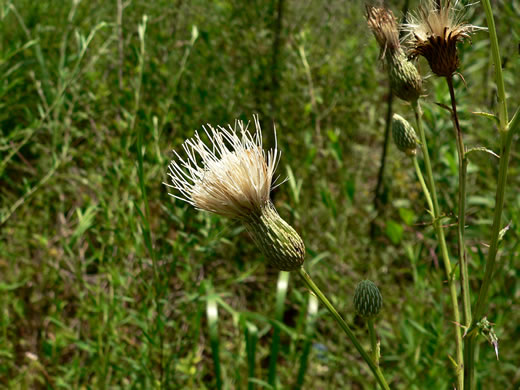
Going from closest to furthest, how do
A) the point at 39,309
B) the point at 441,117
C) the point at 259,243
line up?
1. the point at 259,243
2. the point at 441,117
3. the point at 39,309

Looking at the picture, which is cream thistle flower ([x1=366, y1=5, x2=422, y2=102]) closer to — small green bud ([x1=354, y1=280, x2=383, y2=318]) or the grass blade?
small green bud ([x1=354, y1=280, x2=383, y2=318])

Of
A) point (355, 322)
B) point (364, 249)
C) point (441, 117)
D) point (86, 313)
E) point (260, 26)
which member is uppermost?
point (260, 26)

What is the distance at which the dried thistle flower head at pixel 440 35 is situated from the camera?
1.11 meters

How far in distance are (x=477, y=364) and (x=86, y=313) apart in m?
1.58

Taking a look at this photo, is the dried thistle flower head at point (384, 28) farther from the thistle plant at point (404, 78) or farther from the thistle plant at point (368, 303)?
the thistle plant at point (368, 303)

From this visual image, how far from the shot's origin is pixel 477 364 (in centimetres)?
189

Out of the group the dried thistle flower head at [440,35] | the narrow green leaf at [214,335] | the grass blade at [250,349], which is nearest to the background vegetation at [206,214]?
the narrow green leaf at [214,335]

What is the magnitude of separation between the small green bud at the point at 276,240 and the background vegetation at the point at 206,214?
0.78 metres

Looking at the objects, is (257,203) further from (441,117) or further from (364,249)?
(364,249)

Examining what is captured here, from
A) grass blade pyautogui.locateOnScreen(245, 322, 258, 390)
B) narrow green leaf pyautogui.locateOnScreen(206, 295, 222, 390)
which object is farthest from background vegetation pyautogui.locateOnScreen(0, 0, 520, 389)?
grass blade pyautogui.locateOnScreen(245, 322, 258, 390)

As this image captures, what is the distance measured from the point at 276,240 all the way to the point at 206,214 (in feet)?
3.56

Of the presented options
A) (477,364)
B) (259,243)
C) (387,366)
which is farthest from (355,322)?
(259,243)

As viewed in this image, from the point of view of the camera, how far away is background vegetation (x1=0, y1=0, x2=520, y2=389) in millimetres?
2191

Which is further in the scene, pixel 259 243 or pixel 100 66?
pixel 100 66
